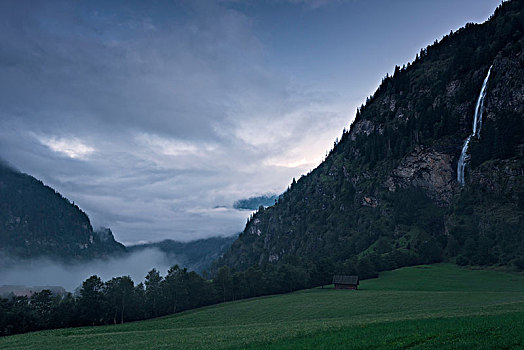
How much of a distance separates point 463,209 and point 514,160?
3527 cm

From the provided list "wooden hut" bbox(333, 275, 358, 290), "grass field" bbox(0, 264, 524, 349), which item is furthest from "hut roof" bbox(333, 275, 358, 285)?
"grass field" bbox(0, 264, 524, 349)

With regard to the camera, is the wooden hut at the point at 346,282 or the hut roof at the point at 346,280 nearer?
the wooden hut at the point at 346,282

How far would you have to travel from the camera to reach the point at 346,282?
433 ft

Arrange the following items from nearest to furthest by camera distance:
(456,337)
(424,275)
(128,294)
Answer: (456,337) < (128,294) < (424,275)

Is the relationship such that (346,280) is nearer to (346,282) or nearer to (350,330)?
(346,282)

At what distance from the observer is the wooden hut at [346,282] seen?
5074 inches

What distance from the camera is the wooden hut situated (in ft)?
423

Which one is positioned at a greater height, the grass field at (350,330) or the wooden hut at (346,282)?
the grass field at (350,330)

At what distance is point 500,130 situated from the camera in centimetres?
18850

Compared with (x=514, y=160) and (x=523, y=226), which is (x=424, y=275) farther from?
(x=514, y=160)

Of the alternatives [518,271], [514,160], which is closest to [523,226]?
[518,271]

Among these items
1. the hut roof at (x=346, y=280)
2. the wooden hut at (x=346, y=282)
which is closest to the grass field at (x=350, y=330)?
the wooden hut at (x=346, y=282)

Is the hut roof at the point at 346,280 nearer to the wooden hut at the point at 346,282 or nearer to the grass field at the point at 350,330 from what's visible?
the wooden hut at the point at 346,282

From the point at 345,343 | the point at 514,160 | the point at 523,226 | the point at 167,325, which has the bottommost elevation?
the point at 167,325
